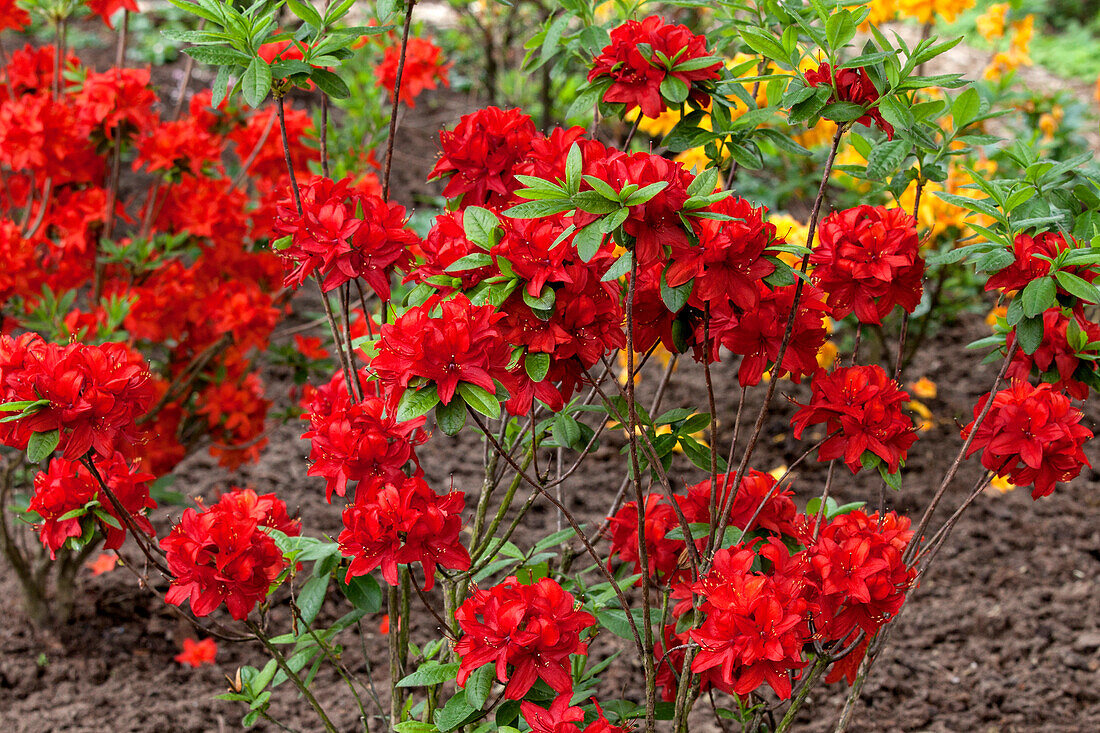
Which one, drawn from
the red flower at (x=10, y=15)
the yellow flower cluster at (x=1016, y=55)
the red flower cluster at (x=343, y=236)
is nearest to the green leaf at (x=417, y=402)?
the red flower cluster at (x=343, y=236)

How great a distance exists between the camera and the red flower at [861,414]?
143 centimetres

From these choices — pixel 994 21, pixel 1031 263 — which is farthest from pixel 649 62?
pixel 994 21

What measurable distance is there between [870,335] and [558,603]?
2469 mm

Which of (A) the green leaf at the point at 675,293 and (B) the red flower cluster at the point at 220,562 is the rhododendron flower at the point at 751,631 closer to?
(A) the green leaf at the point at 675,293

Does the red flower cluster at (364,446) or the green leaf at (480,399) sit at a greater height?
the green leaf at (480,399)

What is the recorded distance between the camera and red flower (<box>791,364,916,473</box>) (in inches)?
56.4

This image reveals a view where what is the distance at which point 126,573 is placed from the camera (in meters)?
3.00

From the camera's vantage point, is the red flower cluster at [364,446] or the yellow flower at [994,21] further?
the yellow flower at [994,21]

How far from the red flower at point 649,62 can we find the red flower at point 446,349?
1.72 feet

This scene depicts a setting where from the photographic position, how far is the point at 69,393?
4.43 ft

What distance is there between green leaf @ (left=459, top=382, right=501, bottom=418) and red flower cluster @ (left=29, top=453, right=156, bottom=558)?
2.37 feet

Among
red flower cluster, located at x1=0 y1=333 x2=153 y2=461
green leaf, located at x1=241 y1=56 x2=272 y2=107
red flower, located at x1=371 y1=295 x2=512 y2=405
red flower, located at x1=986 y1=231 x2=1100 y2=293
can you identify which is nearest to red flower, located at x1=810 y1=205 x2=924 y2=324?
red flower, located at x1=986 y1=231 x2=1100 y2=293

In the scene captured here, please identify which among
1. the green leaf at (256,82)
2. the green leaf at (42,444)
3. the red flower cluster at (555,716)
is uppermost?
the green leaf at (256,82)

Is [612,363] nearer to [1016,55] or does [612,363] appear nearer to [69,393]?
[69,393]
